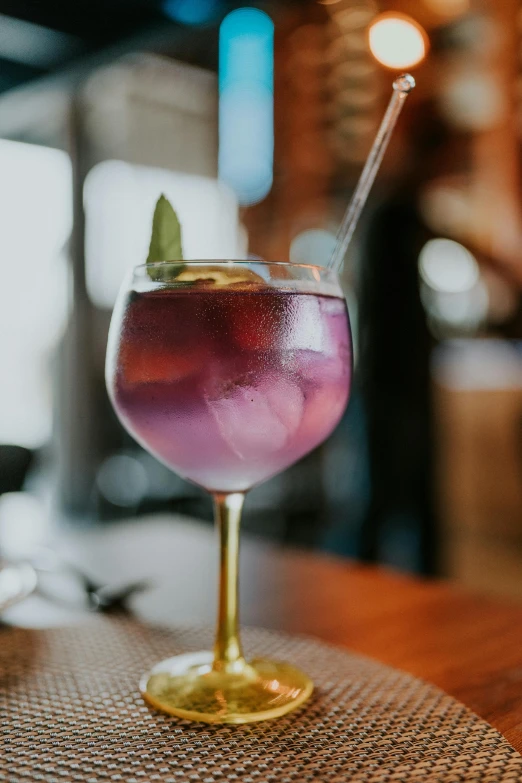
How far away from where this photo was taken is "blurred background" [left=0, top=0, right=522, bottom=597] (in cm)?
322

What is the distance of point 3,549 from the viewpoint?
1.00 metres

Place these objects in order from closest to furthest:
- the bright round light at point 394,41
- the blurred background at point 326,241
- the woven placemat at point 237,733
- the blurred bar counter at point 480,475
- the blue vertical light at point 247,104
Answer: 1. the woven placemat at point 237,733
2. the bright round light at point 394,41
3. the blurred bar counter at point 480,475
4. the blurred background at point 326,241
5. the blue vertical light at point 247,104

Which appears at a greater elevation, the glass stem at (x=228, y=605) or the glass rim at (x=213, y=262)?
the glass rim at (x=213, y=262)

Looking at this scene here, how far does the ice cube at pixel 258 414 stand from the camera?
1.74ft

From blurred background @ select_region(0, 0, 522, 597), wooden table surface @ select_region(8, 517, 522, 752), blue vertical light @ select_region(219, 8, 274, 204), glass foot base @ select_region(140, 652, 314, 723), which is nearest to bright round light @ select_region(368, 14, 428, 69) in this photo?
blurred background @ select_region(0, 0, 522, 597)

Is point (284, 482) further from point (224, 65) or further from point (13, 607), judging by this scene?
point (13, 607)

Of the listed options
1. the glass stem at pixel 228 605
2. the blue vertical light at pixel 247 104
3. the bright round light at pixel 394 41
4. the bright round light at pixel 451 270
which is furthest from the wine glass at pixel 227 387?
the blue vertical light at pixel 247 104

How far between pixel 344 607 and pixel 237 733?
0.33 m

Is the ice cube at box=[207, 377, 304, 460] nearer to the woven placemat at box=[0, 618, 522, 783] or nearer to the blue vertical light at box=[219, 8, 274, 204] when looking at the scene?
the woven placemat at box=[0, 618, 522, 783]

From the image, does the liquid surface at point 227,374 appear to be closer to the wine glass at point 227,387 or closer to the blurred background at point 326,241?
the wine glass at point 227,387

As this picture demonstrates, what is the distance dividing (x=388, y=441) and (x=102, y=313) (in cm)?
237

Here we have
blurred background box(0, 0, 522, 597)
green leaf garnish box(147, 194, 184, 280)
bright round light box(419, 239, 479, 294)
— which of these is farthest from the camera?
bright round light box(419, 239, 479, 294)

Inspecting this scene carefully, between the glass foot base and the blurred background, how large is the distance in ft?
7.32

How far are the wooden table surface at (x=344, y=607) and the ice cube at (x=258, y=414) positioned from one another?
0.71 ft
